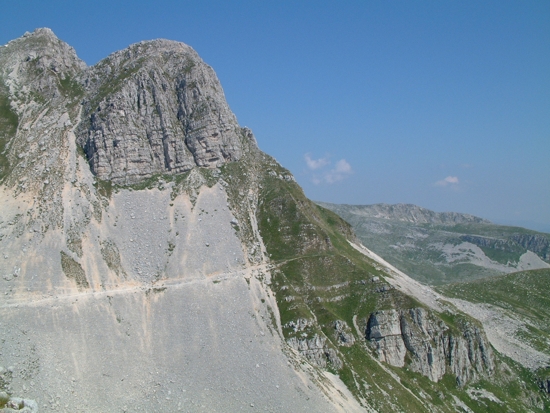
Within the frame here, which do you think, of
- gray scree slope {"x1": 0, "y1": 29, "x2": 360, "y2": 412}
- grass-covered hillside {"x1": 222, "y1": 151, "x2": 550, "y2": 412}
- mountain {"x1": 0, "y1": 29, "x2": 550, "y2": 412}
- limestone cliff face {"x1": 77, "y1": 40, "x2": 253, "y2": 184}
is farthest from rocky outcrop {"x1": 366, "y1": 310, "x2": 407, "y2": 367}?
limestone cliff face {"x1": 77, "y1": 40, "x2": 253, "y2": 184}

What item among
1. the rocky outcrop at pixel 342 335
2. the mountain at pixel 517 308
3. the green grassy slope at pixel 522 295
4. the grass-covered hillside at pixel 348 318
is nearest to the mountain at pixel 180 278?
the rocky outcrop at pixel 342 335

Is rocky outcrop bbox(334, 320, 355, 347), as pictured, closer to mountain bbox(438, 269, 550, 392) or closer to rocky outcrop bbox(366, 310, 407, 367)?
rocky outcrop bbox(366, 310, 407, 367)

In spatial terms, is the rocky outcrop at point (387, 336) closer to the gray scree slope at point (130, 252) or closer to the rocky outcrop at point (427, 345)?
the rocky outcrop at point (427, 345)

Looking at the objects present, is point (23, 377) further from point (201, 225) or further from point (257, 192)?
point (257, 192)

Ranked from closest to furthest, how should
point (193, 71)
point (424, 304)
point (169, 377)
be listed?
point (169, 377), point (424, 304), point (193, 71)

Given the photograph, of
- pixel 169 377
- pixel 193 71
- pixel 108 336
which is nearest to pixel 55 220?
pixel 108 336
